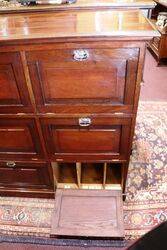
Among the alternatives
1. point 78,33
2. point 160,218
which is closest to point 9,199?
point 160,218

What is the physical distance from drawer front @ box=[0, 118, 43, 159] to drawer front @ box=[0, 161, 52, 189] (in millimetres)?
83

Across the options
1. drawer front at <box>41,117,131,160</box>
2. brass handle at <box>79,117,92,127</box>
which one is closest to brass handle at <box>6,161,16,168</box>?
drawer front at <box>41,117,131,160</box>

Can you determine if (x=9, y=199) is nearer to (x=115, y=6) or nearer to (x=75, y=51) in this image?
(x=75, y=51)

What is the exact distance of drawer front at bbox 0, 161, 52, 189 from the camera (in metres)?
1.41

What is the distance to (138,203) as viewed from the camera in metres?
1.54

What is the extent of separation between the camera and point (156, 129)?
212cm

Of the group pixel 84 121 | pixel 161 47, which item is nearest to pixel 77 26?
pixel 84 121

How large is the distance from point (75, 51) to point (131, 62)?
229mm

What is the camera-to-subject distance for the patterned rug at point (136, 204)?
1433 millimetres

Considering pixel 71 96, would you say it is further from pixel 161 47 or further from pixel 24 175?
pixel 161 47

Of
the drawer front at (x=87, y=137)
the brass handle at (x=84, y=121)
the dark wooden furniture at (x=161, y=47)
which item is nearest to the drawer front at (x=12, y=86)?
the drawer front at (x=87, y=137)

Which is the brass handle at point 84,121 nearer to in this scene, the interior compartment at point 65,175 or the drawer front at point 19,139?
the drawer front at point 19,139

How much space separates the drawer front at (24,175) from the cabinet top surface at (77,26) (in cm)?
74

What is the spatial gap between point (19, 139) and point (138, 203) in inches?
34.0
